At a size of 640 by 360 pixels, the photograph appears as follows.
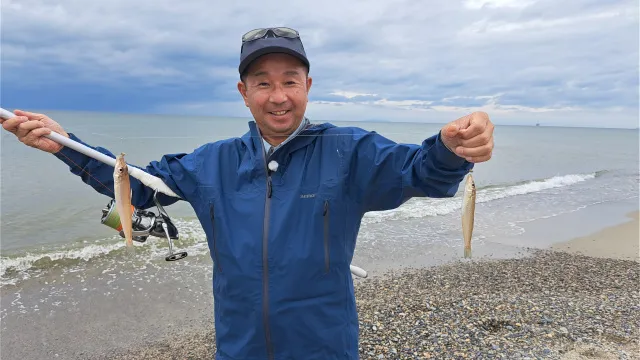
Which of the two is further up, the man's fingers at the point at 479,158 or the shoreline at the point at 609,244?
the man's fingers at the point at 479,158

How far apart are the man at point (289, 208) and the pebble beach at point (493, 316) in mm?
3661

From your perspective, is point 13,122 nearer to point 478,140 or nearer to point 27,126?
point 27,126

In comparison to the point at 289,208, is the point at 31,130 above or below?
above

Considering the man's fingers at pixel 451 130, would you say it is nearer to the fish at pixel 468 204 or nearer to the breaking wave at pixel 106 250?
the fish at pixel 468 204

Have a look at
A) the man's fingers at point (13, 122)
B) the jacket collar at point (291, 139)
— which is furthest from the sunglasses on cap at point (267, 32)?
the man's fingers at point (13, 122)

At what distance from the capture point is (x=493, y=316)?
6.90m

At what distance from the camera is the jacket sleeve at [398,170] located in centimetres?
231

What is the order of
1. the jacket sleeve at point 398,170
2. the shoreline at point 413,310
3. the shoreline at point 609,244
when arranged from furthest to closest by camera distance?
the shoreline at point 609,244
the shoreline at point 413,310
the jacket sleeve at point 398,170

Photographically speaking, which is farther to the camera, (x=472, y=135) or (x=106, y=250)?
(x=106, y=250)

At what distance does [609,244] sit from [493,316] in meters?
8.60

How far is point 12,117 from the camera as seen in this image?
118 inches

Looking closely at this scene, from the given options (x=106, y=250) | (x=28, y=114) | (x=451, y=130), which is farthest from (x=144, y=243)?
(x=451, y=130)

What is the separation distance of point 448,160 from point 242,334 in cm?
170

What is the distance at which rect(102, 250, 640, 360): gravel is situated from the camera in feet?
19.6
